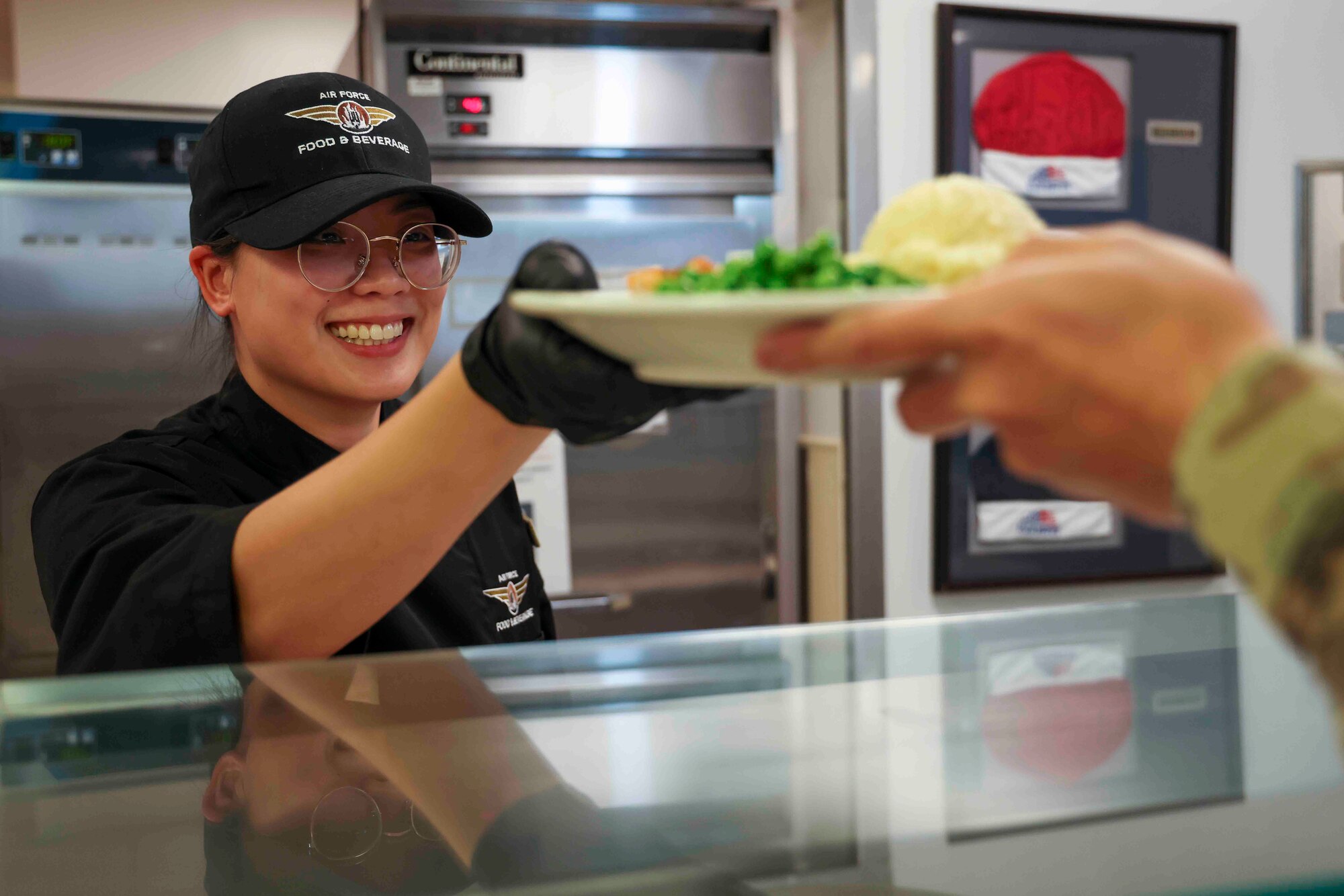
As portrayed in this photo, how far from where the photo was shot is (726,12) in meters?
2.38

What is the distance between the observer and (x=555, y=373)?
2.10ft

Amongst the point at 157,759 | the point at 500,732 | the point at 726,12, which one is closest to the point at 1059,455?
the point at 500,732

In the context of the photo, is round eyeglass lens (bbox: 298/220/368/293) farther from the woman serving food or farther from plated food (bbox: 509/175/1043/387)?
plated food (bbox: 509/175/1043/387)

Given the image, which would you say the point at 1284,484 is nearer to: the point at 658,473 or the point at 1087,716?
the point at 1087,716

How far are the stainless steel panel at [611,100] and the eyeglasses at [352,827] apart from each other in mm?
1865

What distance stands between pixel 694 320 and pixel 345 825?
327mm

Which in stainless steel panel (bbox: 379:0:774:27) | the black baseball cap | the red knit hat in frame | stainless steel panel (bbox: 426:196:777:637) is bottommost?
stainless steel panel (bbox: 426:196:777:637)

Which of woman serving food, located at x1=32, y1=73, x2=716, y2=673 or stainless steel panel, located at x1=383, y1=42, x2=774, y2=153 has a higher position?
stainless steel panel, located at x1=383, y1=42, x2=774, y2=153

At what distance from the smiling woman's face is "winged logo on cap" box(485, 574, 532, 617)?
250mm

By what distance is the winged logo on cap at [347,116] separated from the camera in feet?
3.40

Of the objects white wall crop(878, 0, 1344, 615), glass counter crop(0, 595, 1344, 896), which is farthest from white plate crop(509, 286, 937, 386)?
white wall crop(878, 0, 1344, 615)

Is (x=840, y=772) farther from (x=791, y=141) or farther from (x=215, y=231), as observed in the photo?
(x=791, y=141)

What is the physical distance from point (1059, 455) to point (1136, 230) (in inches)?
3.6

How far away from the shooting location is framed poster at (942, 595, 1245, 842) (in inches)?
24.6
